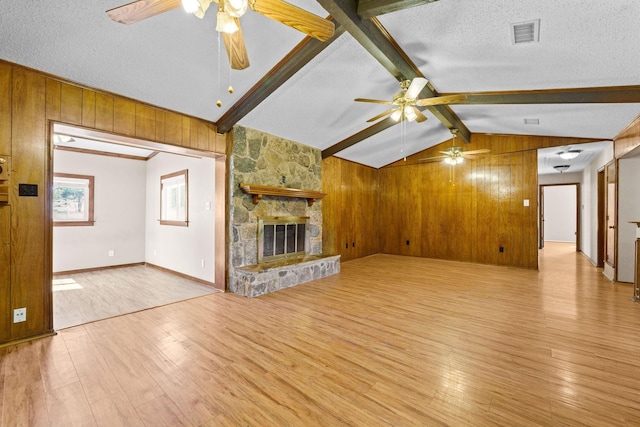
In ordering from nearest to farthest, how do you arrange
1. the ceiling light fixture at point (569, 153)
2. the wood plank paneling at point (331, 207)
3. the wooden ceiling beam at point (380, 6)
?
1. the wooden ceiling beam at point (380, 6)
2. the ceiling light fixture at point (569, 153)
3. the wood plank paneling at point (331, 207)

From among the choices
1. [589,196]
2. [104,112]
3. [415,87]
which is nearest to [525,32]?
[415,87]

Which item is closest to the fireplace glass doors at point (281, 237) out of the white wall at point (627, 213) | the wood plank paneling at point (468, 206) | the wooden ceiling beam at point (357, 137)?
the wooden ceiling beam at point (357, 137)

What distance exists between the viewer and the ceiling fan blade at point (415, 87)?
9.42 ft

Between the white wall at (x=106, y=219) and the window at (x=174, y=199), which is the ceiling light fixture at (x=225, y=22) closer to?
the window at (x=174, y=199)

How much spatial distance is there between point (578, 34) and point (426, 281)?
3674 mm

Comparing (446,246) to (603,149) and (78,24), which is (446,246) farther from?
(78,24)

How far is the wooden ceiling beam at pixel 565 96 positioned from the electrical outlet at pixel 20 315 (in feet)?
17.0

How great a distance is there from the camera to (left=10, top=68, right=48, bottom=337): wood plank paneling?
100 inches

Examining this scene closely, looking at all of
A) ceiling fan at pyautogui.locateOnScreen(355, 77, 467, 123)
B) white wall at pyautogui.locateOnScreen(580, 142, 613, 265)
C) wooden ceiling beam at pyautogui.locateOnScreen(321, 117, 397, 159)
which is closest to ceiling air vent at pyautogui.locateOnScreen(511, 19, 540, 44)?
ceiling fan at pyautogui.locateOnScreen(355, 77, 467, 123)

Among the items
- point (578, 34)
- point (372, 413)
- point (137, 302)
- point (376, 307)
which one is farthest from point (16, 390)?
point (578, 34)

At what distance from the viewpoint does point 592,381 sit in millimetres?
1962

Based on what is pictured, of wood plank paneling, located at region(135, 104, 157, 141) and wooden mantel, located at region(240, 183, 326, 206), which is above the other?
wood plank paneling, located at region(135, 104, 157, 141)

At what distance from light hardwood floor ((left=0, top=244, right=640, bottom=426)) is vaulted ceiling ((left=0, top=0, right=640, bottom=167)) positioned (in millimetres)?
2629

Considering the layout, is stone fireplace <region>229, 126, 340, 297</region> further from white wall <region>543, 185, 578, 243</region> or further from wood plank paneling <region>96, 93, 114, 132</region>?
white wall <region>543, 185, 578, 243</region>
